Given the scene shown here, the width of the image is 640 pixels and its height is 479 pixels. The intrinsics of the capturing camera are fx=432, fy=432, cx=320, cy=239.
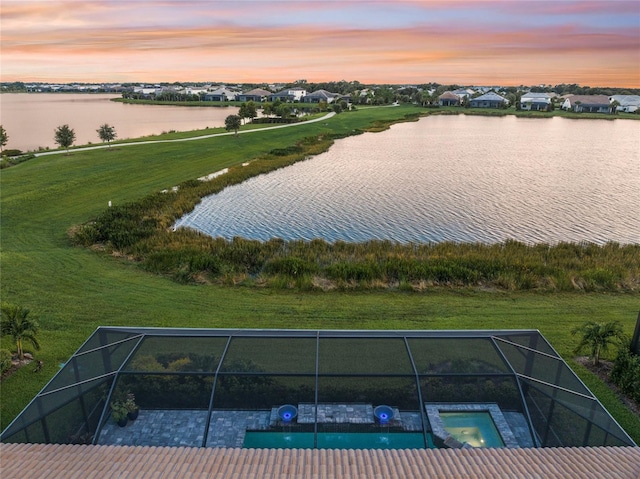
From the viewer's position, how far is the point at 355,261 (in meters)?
22.7

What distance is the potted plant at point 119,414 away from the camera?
1058 centimetres

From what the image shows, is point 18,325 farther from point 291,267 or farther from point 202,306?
point 291,267

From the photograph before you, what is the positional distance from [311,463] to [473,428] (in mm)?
4957

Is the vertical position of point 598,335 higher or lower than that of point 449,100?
lower

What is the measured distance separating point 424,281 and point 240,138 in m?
48.3

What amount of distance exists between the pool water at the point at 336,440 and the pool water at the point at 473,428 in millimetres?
1003

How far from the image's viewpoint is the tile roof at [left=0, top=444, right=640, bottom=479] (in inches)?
308

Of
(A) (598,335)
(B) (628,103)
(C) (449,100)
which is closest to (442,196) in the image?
(A) (598,335)

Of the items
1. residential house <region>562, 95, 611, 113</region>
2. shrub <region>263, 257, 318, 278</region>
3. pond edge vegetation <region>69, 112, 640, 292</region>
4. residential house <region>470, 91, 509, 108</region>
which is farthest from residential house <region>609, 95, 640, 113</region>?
shrub <region>263, 257, 318, 278</region>

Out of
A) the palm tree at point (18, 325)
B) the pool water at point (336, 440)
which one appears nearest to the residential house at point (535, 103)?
the pool water at point (336, 440)

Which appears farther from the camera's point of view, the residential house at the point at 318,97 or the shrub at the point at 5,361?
the residential house at the point at 318,97

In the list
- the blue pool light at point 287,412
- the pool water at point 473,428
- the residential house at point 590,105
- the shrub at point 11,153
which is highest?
the residential house at point 590,105

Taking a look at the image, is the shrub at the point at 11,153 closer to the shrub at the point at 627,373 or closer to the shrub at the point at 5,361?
the shrub at the point at 5,361

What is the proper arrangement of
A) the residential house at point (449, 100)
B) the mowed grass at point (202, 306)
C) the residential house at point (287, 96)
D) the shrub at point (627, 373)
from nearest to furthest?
the shrub at point (627, 373), the mowed grass at point (202, 306), the residential house at point (449, 100), the residential house at point (287, 96)
